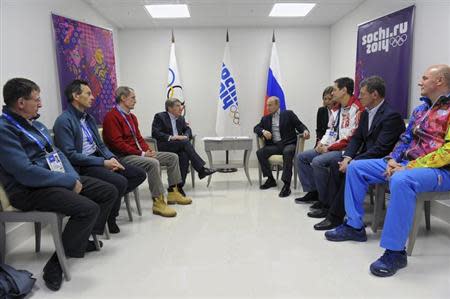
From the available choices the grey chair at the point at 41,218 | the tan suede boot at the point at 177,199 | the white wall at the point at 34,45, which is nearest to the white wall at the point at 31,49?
the white wall at the point at 34,45

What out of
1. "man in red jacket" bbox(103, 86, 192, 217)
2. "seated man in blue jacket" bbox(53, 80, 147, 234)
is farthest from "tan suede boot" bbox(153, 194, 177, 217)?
"seated man in blue jacket" bbox(53, 80, 147, 234)

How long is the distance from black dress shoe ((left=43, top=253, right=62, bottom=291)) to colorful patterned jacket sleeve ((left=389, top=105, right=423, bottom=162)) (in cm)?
238

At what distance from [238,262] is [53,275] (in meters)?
1.11

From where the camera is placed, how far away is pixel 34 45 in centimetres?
298

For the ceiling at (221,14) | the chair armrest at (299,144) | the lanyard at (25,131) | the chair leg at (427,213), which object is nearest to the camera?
the lanyard at (25,131)

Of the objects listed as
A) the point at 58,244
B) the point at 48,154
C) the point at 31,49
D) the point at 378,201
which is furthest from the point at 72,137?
the point at 378,201

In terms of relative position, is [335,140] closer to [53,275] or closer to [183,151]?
[183,151]

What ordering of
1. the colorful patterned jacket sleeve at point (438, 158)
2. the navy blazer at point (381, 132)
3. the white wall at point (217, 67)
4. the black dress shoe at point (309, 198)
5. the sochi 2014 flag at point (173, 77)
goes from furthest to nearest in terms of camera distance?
1. the white wall at point (217, 67)
2. the sochi 2014 flag at point (173, 77)
3. the black dress shoe at point (309, 198)
4. the navy blazer at point (381, 132)
5. the colorful patterned jacket sleeve at point (438, 158)

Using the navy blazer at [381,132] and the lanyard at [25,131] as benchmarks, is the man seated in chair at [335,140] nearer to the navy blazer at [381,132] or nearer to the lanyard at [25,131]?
the navy blazer at [381,132]

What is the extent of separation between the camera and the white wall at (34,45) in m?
2.63

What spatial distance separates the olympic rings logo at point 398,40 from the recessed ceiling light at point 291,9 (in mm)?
1283

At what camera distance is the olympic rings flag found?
3.25 m

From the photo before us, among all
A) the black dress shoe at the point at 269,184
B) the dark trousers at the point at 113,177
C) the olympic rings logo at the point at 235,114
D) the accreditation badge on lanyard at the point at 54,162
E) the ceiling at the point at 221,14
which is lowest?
the black dress shoe at the point at 269,184

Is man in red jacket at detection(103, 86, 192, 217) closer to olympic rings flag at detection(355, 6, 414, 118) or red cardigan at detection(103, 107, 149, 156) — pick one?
red cardigan at detection(103, 107, 149, 156)
